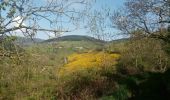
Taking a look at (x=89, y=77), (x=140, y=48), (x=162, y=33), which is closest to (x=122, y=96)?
(x=162, y=33)

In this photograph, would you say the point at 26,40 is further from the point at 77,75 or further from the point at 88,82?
the point at 77,75

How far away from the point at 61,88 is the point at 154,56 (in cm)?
907

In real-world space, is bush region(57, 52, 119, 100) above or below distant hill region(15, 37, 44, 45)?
below

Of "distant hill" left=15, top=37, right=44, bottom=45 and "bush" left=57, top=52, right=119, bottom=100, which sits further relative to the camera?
"bush" left=57, top=52, right=119, bottom=100

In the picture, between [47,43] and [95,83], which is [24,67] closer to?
[47,43]

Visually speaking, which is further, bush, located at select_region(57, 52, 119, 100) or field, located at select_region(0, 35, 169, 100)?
bush, located at select_region(57, 52, 119, 100)

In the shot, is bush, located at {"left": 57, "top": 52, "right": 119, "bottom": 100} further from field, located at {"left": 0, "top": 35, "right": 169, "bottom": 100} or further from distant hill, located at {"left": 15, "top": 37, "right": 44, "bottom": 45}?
distant hill, located at {"left": 15, "top": 37, "right": 44, "bottom": 45}

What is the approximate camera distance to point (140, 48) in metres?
27.8

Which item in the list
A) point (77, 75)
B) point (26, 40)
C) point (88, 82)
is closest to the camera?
point (26, 40)

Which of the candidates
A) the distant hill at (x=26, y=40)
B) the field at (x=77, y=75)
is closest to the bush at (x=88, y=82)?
the field at (x=77, y=75)

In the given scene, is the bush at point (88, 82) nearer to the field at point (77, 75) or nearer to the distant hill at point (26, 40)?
the field at point (77, 75)

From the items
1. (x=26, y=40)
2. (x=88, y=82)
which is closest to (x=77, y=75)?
(x=88, y=82)

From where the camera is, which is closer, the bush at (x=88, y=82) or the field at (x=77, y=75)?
the field at (x=77, y=75)

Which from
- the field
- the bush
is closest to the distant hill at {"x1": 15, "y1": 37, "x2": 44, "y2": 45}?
the field
